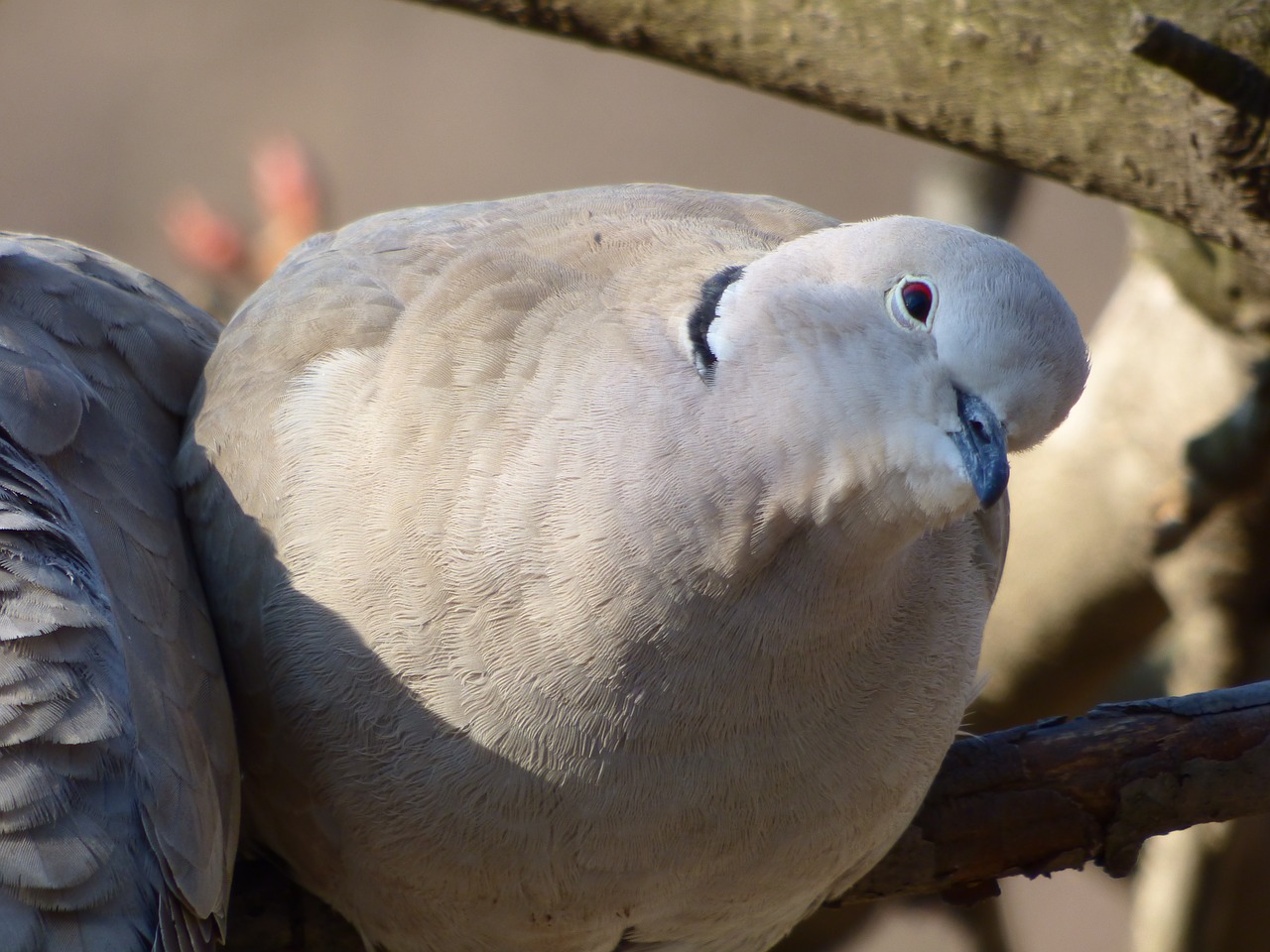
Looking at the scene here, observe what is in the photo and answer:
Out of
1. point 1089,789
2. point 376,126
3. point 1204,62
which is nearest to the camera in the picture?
point 1204,62

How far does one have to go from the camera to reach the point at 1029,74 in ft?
8.18

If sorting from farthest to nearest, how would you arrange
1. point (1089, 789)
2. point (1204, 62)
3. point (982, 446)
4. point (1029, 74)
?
point (1029, 74) → point (1089, 789) → point (1204, 62) → point (982, 446)

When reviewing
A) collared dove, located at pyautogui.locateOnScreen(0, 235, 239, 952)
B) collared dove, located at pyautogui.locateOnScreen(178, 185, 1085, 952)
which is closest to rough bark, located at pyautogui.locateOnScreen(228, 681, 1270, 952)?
collared dove, located at pyautogui.locateOnScreen(178, 185, 1085, 952)

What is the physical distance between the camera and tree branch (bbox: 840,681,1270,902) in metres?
2.24

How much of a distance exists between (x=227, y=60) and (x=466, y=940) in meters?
8.65

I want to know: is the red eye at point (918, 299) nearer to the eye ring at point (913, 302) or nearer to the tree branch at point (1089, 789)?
→ the eye ring at point (913, 302)

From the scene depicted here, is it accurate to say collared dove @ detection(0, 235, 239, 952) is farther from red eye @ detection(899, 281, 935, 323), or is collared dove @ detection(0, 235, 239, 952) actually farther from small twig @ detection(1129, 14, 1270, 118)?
small twig @ detection(1129, 14, 1270, 118)

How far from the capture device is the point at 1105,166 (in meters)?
2.54

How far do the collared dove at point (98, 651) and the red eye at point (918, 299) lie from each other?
1040mm

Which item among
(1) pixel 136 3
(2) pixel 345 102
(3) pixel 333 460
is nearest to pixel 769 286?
(3) pixel 333 460

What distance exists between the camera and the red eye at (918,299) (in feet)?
5.45

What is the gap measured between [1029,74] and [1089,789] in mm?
1235

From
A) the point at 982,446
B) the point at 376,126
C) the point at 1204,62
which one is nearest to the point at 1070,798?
the point at 982,446

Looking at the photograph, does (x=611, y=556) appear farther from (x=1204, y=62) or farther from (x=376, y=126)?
(x=376, y=126)
